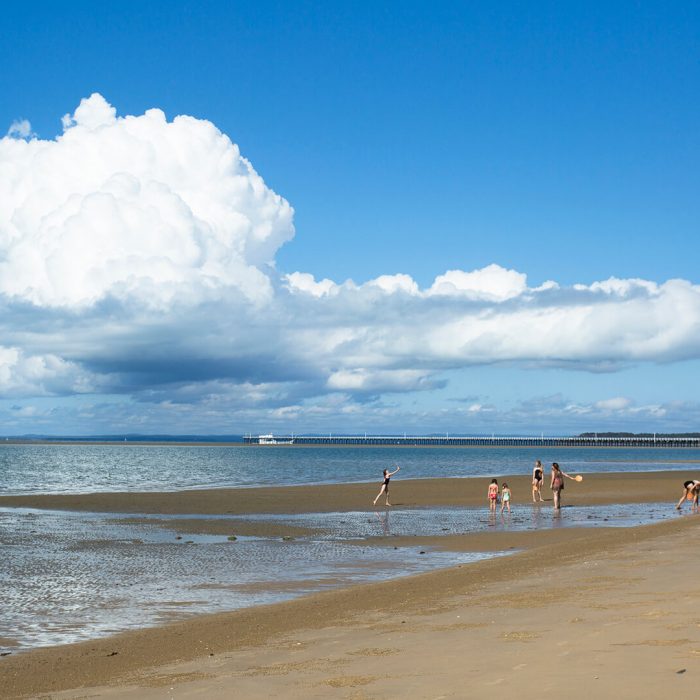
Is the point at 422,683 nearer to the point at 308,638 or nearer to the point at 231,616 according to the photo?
the point at 308,638

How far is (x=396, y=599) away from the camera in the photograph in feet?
55.0

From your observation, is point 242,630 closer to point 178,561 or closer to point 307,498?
point 178,561

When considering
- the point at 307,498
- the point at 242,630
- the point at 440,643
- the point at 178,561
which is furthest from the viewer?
the point at 307,498

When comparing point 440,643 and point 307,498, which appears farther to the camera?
point 307,498

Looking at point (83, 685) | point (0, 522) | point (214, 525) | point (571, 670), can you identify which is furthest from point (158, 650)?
Answer: point (0, 522)

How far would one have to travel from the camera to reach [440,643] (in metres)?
11.6

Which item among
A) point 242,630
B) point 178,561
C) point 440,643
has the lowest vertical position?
point 178,561

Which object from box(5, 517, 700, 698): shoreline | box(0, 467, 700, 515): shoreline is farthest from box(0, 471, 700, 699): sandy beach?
box(0, 467, 700, 515): shoreline

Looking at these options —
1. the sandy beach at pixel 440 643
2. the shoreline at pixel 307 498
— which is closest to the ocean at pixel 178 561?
the sandy beach at pixel 440 643

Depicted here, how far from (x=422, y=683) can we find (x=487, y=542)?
64.7ft

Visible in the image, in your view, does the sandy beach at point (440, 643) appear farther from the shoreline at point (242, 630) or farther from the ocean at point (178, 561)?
the ocean at point (178, 561)

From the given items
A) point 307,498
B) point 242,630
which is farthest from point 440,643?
point 307,498

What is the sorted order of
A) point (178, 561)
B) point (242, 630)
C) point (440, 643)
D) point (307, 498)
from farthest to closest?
point (307, 498) < point (178, 561) < point (242, 630) < point (440, 643)

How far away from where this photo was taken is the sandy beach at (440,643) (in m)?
9.14
